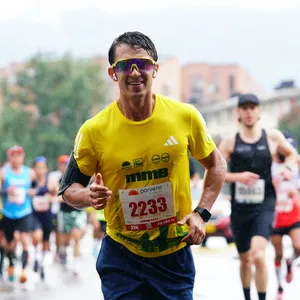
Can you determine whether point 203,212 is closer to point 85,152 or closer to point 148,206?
point 148,206

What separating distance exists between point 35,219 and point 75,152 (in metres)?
9.19

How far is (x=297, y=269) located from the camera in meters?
13.6

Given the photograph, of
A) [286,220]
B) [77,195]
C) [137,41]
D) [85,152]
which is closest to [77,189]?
[77,195]

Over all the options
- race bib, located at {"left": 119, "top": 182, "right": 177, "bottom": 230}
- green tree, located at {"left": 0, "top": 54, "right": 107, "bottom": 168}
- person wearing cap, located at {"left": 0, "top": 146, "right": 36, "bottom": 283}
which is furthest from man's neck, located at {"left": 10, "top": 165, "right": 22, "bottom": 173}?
green tree, located at {"left": 0, "top": 54, "right": 107, "bottom": 168}

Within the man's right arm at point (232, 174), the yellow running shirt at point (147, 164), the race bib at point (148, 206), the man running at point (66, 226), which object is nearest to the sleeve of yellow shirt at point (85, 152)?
the yellow running shirt at point (147, 164)

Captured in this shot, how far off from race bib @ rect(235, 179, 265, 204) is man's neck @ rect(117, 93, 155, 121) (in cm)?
379

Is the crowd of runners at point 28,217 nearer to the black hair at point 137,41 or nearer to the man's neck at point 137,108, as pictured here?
the man's neck at point 137,108

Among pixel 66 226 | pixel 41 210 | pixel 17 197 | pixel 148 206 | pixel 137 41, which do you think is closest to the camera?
pixel 137 41

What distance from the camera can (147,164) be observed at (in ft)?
16.1

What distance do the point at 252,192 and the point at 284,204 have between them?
198cm

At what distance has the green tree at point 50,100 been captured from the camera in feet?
227

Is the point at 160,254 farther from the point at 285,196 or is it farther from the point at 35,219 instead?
the point at 35,219

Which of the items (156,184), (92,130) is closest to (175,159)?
(156,184)

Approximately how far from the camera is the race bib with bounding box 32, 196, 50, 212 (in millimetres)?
14188
